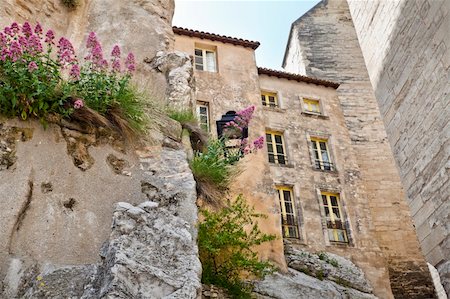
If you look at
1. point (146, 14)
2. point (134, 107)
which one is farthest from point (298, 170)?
point (134, 107)

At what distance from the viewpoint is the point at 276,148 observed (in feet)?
47.3

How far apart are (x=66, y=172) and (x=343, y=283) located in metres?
9.65

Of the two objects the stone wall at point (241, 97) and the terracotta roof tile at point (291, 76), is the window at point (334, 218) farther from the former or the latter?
the terracotta roof tile at point (291, 76)

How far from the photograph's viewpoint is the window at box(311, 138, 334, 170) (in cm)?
1452

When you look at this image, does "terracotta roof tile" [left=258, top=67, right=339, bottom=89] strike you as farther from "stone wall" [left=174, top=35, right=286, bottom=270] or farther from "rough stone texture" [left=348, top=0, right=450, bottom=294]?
"rough stone texture" [left=348, top=0, right=450, bottom=294]

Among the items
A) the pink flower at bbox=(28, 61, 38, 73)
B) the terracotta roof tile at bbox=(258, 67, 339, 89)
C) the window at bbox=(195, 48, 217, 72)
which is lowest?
the pink flower at bbox=(28, 61, 38, 73)

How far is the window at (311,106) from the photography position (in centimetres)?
1581

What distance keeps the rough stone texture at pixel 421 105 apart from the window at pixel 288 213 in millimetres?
4721

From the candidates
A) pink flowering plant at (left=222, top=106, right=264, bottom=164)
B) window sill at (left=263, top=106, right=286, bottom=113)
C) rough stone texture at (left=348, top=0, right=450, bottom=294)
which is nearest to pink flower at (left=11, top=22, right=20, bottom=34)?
pink flowering plant at (left=222, top=106, right=264, bottom=164)

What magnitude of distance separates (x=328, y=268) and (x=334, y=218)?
2378mm

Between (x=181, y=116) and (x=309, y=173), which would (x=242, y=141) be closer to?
(x=181, y=116)

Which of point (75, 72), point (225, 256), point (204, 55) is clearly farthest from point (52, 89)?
point (204, 55)

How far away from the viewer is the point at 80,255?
243 centimetres

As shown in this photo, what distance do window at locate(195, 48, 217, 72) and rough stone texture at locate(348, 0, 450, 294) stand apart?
20.1 ft
